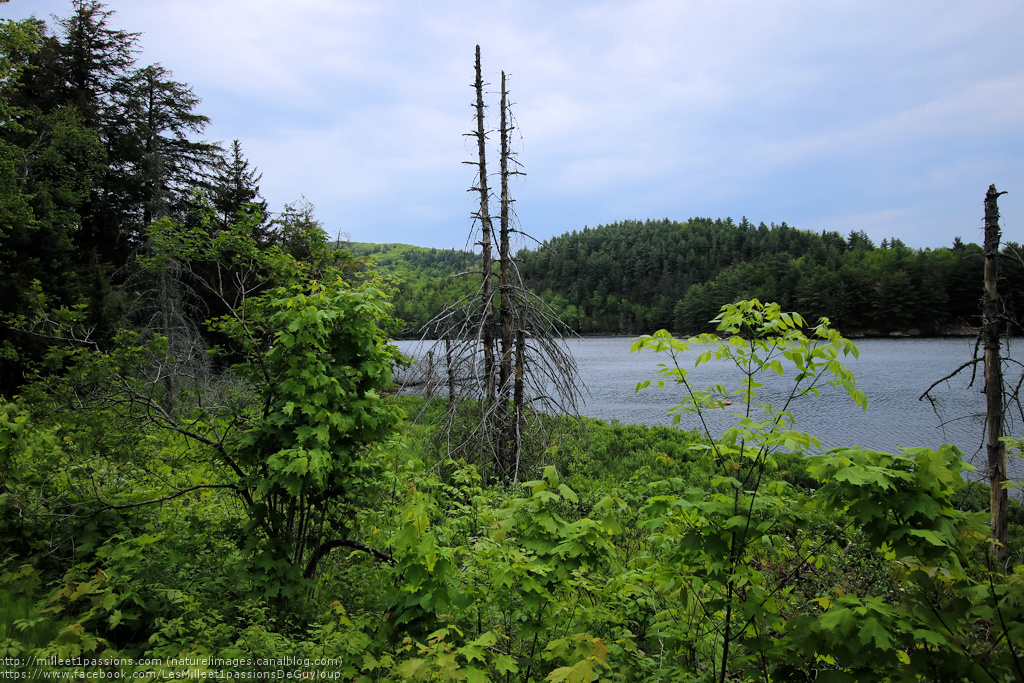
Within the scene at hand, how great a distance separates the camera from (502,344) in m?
9.57

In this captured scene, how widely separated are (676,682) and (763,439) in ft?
5.69

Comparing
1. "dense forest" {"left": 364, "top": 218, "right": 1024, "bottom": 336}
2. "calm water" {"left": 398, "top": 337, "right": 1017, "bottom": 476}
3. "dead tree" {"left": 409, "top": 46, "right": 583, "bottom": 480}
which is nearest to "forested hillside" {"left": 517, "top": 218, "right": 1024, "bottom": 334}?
"dense forest" {"left": 364, "top": 218, "right": 1024, "bottom": 336}

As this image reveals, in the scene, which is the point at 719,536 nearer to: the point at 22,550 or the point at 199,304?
the point at 22,550

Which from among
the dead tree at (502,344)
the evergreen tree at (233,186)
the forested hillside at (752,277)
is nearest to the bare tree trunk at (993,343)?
the dead tree at (502,344)

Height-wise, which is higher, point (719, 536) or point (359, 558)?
point (719, 536)

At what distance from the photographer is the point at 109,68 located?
62.5 ft

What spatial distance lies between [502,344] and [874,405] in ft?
75.7

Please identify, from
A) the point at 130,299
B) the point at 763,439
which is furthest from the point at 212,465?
the point at 130,299

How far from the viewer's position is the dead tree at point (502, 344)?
9164mm

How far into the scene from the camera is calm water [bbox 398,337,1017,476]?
17688 mm

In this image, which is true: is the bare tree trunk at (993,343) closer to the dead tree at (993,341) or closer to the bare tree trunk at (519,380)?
the dead tree at (993,341)

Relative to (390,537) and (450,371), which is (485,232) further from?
(390,537)

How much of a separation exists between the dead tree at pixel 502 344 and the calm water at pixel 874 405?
34.9 inches

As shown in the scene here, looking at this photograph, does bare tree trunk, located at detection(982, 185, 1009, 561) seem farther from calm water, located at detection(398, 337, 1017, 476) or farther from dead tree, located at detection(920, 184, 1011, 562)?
calm water, located at detection(398, 337, 1017, 476)
